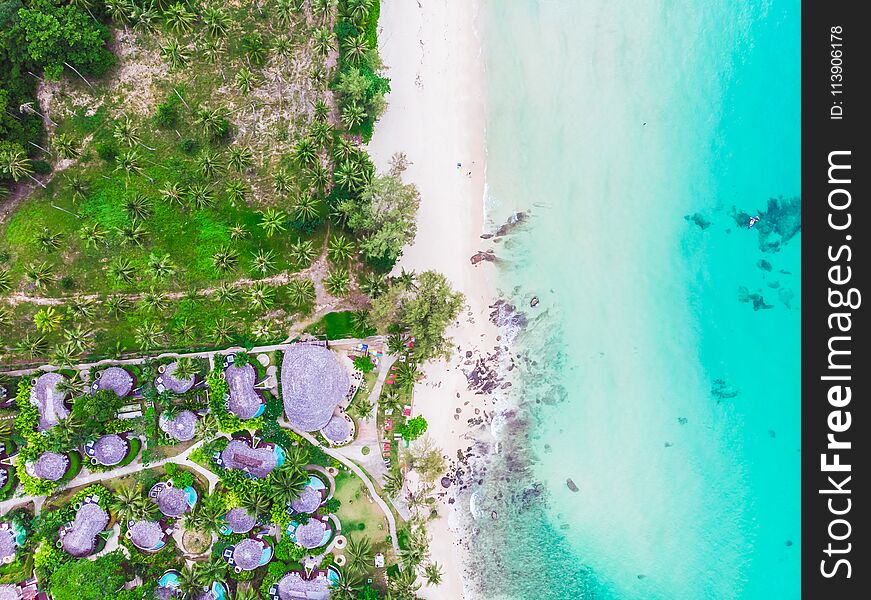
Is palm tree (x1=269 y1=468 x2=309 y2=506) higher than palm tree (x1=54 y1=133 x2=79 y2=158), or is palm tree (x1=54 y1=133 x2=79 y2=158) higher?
palm tree (x1=54 y1=133 x2=79 y2=158)

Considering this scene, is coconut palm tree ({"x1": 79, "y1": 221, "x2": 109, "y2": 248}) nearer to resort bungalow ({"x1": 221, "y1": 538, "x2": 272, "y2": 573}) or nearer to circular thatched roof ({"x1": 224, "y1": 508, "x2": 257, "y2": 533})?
circular thatched roof ({"x1": 224, "y1": 508, "x2": 257, "y2": 533})

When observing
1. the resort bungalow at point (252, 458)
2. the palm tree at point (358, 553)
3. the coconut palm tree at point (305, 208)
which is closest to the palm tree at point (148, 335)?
the resort bungalow at point (252, 458)

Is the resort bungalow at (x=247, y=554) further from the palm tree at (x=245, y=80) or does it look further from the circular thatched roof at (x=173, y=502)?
the palm tree at (x=245, y=80)

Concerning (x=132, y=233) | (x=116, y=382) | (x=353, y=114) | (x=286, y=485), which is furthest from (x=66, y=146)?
(x=286, y=485)

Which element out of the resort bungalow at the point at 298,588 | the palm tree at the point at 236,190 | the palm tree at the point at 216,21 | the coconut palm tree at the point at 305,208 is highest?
the palm tree at the point at 216,21

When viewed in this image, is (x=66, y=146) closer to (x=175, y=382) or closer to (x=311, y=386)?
(x=175, y=382)

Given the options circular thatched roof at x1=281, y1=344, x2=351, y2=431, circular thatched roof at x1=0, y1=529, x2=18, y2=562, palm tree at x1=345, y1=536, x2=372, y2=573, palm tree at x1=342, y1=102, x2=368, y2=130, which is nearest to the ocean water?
palm tree at x1=345, y1=536, x2=372, y2=573

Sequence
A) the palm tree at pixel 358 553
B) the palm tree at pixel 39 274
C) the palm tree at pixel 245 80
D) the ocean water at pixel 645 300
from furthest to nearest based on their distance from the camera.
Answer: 1. the ocean water at pixel 645 300
2. the palm tree at pixel 245 80
3. the palm tree at pixel 358 553
4. the palm tree at pixel 39 274
